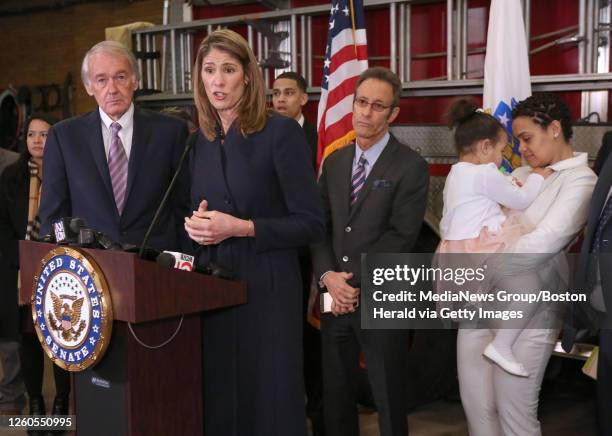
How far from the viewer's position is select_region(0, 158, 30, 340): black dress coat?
3.36 meters

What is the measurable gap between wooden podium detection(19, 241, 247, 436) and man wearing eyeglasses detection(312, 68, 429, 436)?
0.75 m

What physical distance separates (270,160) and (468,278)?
1078mm

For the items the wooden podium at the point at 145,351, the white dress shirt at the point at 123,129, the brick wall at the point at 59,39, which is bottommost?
the wooden podium at the point at 145,351

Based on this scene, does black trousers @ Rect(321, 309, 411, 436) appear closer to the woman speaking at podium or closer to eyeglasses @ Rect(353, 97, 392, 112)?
the woman speaking at podium

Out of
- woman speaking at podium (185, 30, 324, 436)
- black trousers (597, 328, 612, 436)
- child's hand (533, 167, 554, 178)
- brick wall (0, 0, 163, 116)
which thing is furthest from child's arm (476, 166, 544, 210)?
brick wall (0, 0, 163, 116)

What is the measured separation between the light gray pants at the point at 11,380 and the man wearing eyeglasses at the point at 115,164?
5.72 feet

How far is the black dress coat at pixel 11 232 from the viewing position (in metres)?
3.36

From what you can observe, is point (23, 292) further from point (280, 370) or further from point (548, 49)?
point (548, 49)

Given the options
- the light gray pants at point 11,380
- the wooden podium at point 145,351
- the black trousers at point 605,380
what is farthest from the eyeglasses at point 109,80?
the light gray pants at point 11,380

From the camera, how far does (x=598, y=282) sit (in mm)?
2264

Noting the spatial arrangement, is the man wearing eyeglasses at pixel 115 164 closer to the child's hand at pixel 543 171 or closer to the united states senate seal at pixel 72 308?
the united states senate seal at pixel 72 308

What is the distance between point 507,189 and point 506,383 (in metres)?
0.72

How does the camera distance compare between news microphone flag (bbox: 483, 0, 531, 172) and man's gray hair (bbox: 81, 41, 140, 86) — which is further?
news microphone flag (bbox: 483, 0, 531, 172)

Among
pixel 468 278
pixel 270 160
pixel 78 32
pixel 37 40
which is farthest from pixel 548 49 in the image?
pixel 37 40
